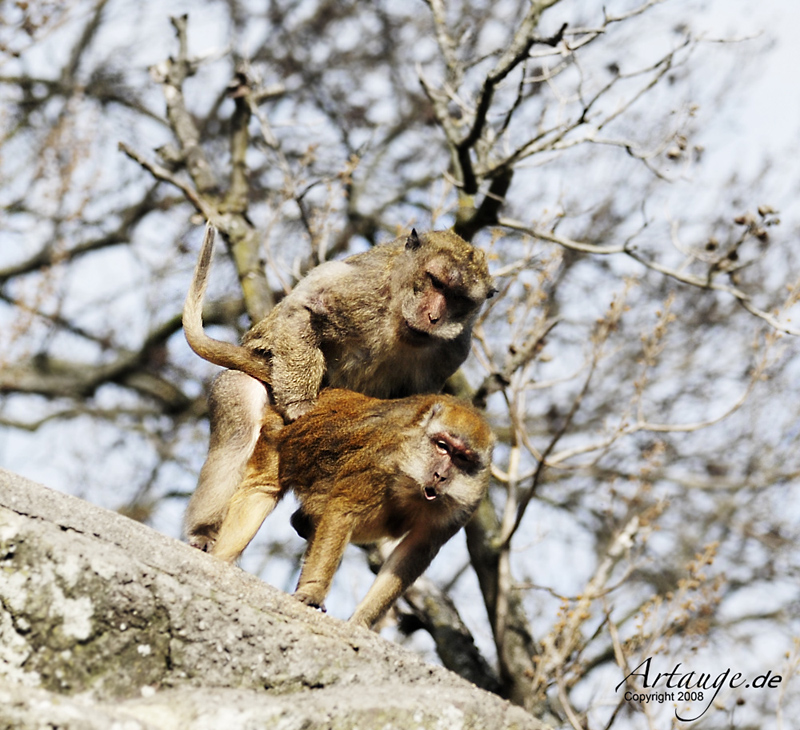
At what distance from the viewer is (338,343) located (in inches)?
285

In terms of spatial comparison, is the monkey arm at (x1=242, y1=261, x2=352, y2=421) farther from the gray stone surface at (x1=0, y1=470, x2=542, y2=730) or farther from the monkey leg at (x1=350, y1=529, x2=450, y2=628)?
the gray stone surface at (x1=0, y1=470, x2=542, y2=730)

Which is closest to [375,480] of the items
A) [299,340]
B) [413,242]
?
[299,340]

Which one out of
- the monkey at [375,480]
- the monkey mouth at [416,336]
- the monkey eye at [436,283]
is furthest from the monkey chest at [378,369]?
the monkey at [375,480]

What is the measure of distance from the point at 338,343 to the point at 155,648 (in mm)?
3617

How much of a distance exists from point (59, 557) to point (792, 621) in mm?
14066

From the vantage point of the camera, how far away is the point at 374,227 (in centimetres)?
1333

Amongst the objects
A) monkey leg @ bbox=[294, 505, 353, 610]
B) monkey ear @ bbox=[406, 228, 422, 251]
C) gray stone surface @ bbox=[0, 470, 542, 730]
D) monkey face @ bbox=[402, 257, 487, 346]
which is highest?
monkey ear @ bbox=[406, 228, 422, 251]

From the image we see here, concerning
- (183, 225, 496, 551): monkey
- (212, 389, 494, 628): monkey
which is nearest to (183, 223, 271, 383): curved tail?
(183, 225, 496, 551): monkey

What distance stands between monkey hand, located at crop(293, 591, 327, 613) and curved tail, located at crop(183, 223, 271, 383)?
175 centimetres

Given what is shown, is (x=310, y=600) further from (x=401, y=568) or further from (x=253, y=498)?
(x=253, y=498)

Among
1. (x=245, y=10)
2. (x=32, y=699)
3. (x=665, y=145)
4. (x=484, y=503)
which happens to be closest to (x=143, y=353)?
(x=245, y=10)

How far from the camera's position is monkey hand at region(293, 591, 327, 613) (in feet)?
18.7

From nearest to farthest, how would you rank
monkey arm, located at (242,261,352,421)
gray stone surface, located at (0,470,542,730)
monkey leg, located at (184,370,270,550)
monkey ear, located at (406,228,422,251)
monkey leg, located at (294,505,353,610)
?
gray stone surface, located at (0,470,542,730)
monkey leg, located at (294,505,353,610)
monkey leg, located at (184,370,270,550)
monkey arm, located at (242,261,352,421)
monkey ear, located at (406,228,422,251)

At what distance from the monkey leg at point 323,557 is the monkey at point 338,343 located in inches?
31.0
